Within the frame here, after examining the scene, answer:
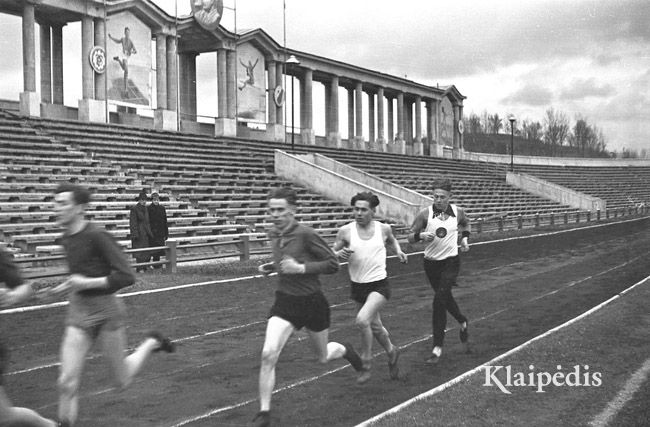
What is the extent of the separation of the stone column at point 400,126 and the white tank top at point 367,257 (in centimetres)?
6038

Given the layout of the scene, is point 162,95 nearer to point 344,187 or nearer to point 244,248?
point 344,187

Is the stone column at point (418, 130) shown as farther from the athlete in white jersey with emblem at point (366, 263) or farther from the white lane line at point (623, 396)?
the athlete in white jersey with emblem at point (366, 263)

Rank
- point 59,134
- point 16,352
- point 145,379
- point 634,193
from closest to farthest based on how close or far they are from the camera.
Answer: point 145,379
point 16,352
point 59,134
point 634,193

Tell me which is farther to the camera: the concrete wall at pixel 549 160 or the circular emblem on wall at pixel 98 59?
the concrete wall at pixel 549 160

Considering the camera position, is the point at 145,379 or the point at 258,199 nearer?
the point at 145,379

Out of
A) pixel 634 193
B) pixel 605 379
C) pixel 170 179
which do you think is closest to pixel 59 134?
pixel 170 179

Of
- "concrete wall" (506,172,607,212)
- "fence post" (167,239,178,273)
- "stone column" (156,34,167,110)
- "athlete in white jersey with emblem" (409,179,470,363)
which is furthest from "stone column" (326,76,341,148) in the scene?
"athlete in white jersey with emblem" (409,179,470,363)

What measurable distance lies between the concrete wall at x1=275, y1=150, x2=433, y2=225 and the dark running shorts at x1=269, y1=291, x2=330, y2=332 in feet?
93.3

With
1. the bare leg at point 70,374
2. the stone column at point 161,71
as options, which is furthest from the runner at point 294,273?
the stone column at point 161,71

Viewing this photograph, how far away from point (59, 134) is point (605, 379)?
2578 centimetres

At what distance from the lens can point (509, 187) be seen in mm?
61094

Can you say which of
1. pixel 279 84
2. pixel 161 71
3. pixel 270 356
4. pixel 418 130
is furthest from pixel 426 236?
pixel 418 130

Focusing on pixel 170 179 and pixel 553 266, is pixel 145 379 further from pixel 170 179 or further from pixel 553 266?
pixel 170 179

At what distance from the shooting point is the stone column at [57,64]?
38312mm
